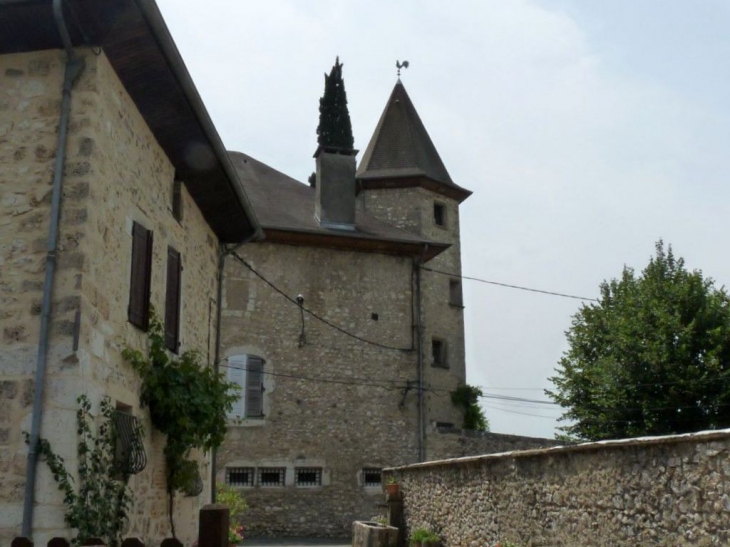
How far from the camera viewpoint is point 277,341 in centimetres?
2059

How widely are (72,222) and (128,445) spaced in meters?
2.02

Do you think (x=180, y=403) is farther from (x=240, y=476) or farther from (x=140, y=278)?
(x=240, y=476)

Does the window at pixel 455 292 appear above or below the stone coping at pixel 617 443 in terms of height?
above

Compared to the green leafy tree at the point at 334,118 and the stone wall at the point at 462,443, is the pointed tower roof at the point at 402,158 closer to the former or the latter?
the green leafy tree at the point at 334,118

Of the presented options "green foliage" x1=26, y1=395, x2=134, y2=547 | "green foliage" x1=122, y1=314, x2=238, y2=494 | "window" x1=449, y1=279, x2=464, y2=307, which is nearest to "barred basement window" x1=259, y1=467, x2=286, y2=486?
"window" x1=449, y1=279, x2=464, y2=307

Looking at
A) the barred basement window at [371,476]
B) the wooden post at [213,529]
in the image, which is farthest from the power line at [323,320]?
the wooden post at [213,529]

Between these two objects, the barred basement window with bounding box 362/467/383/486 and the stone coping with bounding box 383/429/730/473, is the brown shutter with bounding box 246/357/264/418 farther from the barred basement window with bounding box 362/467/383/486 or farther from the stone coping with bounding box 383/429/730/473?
the stone coping with bounding box 383/429/730/473

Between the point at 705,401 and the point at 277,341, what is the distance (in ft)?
34.4

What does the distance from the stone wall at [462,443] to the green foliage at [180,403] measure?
40.3ft

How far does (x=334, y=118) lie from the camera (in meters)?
24.0

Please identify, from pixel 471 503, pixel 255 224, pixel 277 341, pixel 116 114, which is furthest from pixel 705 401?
pixel 116 114

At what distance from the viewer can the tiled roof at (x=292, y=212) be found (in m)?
21.0

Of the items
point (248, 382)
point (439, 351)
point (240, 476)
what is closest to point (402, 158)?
point (439, 351)

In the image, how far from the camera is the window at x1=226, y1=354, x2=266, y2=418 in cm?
2023
